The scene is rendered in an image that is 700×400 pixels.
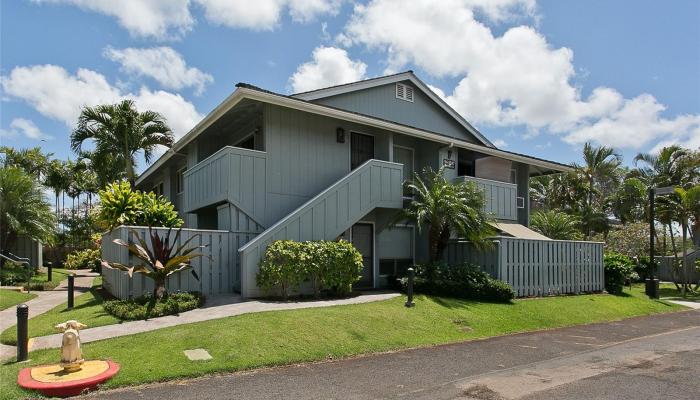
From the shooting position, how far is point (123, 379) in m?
6.37

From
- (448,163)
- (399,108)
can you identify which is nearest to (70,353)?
(448,163)

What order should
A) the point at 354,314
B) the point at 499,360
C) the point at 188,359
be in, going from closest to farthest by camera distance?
the point at 188,359 < the point at 499,360 < the point at 354,314

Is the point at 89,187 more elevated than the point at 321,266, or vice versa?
the point at 89,187

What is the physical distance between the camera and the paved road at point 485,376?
20.6ft

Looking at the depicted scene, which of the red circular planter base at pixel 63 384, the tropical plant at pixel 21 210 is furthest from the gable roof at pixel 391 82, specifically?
the tropical plant at pixel 21 210

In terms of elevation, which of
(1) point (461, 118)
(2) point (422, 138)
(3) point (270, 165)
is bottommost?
(3) point (270, 165)

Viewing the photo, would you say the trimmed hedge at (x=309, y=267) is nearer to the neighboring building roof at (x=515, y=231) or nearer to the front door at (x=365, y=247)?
the front door at (x=365, y=247)

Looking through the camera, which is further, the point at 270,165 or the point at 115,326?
the point at 270,165

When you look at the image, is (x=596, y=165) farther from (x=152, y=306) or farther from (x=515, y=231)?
(x=152, y=306)

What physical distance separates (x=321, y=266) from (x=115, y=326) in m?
4.94

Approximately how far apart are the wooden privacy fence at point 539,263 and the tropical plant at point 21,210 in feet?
54.9

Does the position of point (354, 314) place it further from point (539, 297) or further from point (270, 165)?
point (539, 297)

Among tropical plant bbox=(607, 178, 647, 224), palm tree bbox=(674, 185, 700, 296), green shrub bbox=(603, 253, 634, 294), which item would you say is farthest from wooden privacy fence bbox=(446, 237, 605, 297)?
tropical plant bbox=(607, 178, 647, 224)

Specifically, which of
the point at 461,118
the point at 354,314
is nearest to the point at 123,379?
the point at 354,314
